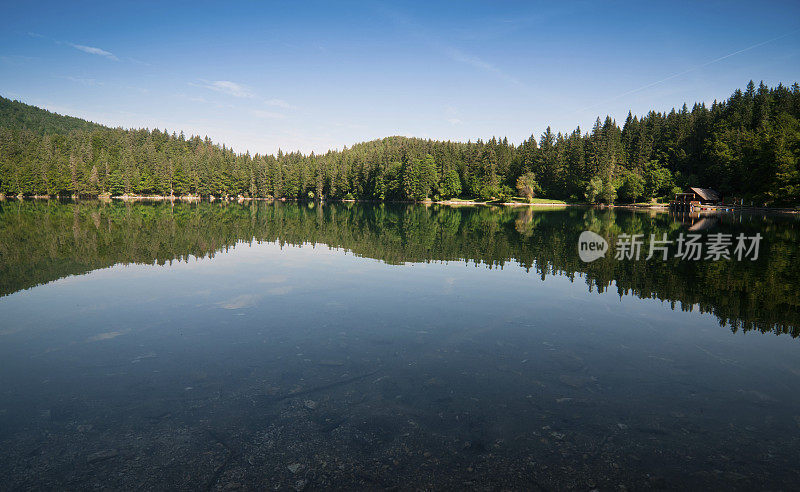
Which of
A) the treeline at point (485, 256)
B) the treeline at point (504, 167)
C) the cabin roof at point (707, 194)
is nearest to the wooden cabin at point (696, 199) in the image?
the cabin roof at point (707, 194)

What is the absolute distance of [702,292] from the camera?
19.5 metres

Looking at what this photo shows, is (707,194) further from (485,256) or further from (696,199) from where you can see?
(485,256)

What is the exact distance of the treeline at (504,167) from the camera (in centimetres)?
11494

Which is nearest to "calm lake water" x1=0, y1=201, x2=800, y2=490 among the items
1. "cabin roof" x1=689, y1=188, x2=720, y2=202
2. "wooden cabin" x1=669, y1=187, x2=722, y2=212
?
"wooden cabin" x1=669, y1=187, x2=722, y2=212

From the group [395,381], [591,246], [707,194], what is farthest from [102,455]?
[707,194]

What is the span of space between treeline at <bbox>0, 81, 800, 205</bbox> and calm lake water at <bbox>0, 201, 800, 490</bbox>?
106m

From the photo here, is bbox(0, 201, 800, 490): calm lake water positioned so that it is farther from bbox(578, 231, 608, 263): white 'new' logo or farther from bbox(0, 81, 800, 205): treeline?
bbox(0, 81, 800, 205): treeline

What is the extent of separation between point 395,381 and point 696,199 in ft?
426

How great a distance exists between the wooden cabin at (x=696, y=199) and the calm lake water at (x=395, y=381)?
10059 cm

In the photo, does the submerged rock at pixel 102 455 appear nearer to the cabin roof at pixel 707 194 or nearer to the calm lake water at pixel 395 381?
the calm lake water at pixel 395 381

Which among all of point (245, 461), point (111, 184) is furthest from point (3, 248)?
point (111, 184)

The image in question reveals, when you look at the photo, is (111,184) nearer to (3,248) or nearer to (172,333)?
(3,248)

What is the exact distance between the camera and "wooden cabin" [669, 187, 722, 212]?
105 meters

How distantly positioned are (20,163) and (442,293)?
553 feet
